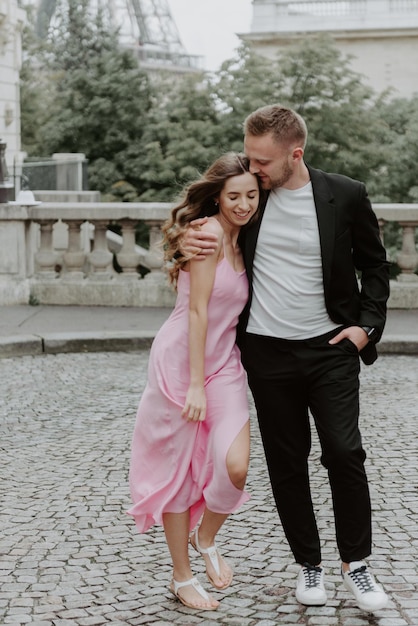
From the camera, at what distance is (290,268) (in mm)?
3928

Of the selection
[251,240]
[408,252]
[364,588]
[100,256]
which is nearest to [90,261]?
[100,256]

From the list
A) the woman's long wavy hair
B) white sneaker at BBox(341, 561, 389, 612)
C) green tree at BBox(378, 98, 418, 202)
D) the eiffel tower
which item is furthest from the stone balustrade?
the eiffel tower

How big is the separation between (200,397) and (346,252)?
2.39 ft

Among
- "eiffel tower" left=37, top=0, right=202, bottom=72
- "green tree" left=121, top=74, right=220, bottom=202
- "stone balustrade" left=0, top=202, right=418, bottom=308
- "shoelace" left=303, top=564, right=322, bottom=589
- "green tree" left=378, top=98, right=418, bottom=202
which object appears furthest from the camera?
"eiffel tower" left=37, top=0, right=202, bottom=72

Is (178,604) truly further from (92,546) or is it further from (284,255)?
(284,255)

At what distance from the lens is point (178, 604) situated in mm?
4074

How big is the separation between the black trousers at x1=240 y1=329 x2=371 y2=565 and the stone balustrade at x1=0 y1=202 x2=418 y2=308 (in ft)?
25.4

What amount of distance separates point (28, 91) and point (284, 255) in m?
48.7

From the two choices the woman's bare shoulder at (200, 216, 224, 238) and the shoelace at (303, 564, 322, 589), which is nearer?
the woman's bare shoulder at (200, 216, 224, 238)

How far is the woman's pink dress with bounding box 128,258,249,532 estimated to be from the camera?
3945 mm

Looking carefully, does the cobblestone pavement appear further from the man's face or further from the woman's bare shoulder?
the man's face

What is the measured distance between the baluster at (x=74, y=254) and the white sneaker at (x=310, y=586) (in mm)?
8252

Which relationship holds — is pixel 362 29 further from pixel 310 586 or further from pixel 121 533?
pixel 310 586

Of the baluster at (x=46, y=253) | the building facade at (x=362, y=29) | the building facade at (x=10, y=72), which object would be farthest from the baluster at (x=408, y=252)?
the building facade at (x=362, y=29)
